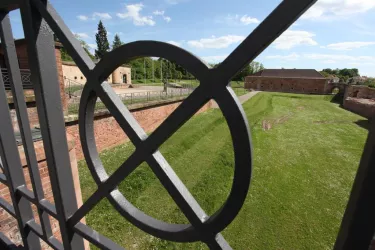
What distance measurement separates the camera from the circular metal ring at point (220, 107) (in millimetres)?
764

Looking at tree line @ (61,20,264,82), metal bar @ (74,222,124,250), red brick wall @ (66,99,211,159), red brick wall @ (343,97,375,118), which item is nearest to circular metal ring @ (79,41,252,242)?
metal bar @ (74,222,124,250)

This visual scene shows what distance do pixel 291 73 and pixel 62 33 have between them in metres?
66.7

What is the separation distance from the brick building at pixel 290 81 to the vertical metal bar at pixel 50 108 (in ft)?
198

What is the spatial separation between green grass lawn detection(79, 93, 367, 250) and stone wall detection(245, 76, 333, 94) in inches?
1671

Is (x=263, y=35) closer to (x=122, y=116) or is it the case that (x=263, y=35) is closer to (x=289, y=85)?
(x=122, y=116)

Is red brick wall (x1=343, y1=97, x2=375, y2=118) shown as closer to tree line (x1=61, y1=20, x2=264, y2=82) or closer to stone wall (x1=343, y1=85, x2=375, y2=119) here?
stone wall (x1=343, y1=85, x2=375, y2=119)

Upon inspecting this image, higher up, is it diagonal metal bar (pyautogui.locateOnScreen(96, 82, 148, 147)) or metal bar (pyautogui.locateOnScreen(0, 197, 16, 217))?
diagonal metal bar (pyautogui.locateOnScreen(96, 82, 148, 147))

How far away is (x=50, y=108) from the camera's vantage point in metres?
1.28

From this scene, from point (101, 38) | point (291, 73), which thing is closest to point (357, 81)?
point (291, 73)

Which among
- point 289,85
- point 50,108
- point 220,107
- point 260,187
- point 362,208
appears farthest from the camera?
point 289,85

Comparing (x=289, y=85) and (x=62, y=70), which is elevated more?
(x=62, y=70)

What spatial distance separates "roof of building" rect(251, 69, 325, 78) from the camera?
5613 centimetres

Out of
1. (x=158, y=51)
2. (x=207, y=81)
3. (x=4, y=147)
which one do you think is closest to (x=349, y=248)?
(x=207, y=81)

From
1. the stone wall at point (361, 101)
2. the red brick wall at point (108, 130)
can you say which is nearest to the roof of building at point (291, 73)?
the stone wall at point (361, 101)
